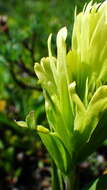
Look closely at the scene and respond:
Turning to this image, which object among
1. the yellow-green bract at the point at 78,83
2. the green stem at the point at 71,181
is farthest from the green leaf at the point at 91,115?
the green stem at the point at 71,181

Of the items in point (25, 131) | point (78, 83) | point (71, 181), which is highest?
point (25, 131)

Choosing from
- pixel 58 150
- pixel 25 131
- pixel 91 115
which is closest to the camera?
pixel 91 115

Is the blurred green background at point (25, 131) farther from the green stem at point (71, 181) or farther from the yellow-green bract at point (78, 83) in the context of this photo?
the yellow-green bract at point (78, 83)

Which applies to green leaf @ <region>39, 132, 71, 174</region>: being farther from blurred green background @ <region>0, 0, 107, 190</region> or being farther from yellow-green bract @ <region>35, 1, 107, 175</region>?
blurred green background @ <region>0, 0, 107, 190</region>

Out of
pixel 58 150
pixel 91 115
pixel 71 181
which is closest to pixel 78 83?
pixel 91 115

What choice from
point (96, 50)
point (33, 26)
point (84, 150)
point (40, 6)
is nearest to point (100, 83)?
point (96, 50)

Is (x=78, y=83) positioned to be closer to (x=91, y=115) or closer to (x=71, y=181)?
(x=91, y=115)

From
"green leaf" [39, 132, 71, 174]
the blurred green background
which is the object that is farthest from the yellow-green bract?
the blurred green background

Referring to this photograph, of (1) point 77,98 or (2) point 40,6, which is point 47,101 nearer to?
(1) point 77,98
